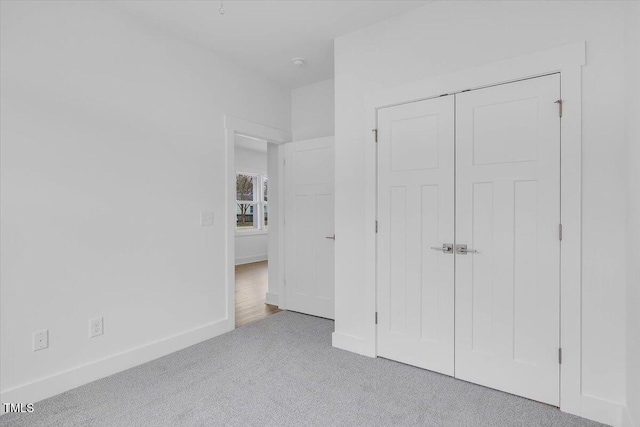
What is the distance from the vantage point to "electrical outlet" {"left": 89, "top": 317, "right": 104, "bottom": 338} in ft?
Result: 7.68

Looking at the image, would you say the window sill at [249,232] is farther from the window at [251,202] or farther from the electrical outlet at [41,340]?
the electrical outlet at [41,340]

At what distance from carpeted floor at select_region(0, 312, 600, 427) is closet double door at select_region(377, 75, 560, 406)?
0.69 feet

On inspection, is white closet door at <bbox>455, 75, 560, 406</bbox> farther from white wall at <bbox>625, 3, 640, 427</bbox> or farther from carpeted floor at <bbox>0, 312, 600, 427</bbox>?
white wall at <bbox>625, 3, 640, 427</bbox>

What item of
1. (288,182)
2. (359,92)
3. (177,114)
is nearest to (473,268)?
(359,92)

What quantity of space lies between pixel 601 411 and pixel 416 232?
144 centimetres

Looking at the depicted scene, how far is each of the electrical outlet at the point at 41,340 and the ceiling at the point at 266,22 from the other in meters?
2.35

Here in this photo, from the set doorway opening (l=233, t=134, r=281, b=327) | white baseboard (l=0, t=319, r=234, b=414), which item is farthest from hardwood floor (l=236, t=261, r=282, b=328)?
white baseboard (l=0, t=319, r=234, b=414)

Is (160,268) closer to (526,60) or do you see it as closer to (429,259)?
(429,259)

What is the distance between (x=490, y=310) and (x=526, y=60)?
1614mm

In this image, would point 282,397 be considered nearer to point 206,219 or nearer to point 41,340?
point 41,340

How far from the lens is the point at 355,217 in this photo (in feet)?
9.27

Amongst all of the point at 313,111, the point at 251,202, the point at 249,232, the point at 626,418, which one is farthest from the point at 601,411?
the point at 251,202

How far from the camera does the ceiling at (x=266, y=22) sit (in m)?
2.46

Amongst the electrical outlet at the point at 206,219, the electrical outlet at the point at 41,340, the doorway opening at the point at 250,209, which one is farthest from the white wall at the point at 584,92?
the doorway opening at the point at 250,209
